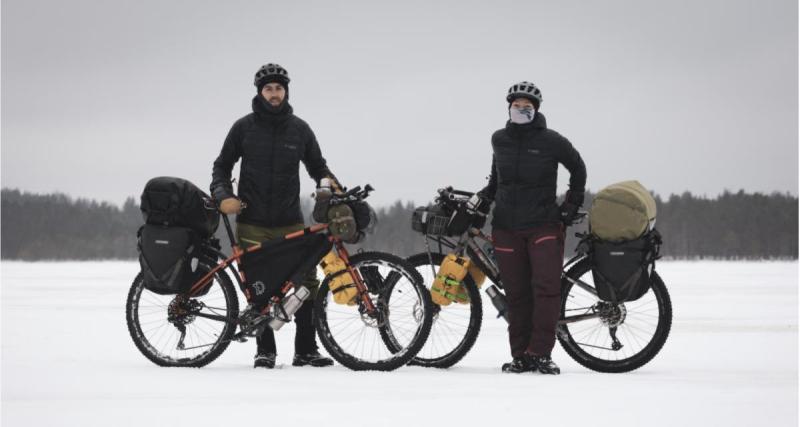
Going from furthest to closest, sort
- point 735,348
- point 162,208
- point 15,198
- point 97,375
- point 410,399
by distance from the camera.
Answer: point 15,198
point 735,348
point 162,208
point 97,375
point 410,399

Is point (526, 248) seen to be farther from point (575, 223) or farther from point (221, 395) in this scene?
point (221, 395)

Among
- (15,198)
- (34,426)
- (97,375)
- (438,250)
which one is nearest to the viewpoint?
(34,426)

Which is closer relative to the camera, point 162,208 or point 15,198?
point 162,208

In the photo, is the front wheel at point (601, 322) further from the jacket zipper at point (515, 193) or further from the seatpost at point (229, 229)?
the seatpost at point (229, 229)

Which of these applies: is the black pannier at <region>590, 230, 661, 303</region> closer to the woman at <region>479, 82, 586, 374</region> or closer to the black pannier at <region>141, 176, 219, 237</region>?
the woman at <region>479, 82, 586, 374</region>

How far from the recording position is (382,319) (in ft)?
20.1

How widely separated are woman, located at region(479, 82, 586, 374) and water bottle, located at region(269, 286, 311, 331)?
1.59m

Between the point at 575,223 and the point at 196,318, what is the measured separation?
3147 mm

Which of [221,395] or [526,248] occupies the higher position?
[526,248]

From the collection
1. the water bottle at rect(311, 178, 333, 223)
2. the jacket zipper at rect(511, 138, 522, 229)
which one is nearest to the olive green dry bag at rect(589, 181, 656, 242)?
the jacket zipper at rect(511, 138, 522, 229)

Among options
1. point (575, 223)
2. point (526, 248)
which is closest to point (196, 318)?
point (526, 248)

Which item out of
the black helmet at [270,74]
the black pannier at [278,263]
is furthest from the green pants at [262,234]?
the black helmet at [270,74]

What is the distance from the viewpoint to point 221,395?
513cm

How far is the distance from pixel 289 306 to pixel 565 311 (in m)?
2.22
